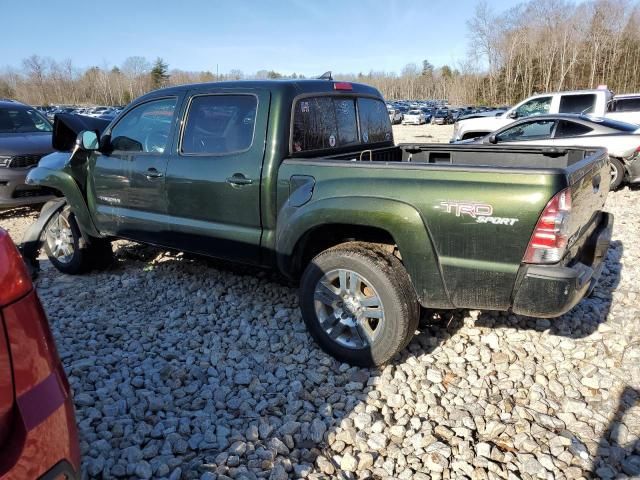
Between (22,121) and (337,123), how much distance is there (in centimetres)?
737

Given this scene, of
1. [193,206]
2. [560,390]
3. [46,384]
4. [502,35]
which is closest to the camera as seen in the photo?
[46,384]

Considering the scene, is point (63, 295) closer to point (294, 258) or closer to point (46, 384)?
point (294, 258)

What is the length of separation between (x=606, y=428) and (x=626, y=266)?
2941mm

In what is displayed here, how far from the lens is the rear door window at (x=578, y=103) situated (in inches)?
495

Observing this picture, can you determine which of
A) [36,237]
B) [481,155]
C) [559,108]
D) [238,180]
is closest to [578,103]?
[559,108]

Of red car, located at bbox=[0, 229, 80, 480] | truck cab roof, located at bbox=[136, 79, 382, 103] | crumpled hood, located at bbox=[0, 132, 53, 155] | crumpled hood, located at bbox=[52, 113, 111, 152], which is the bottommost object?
red car, located at bbox=[0, 229, 80, 480]

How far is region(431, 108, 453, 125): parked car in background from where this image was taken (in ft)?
130

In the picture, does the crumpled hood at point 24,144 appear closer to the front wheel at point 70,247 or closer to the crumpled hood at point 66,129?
the crumpled hood at point 66,129

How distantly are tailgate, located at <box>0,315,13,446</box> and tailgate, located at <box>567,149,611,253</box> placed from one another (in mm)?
→ 2557

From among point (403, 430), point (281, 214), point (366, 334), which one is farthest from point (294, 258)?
point (403, 430)

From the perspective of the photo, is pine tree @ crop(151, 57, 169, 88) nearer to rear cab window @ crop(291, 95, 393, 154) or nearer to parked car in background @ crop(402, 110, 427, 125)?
parked car in background @ crop(402, 110, 427, 125)

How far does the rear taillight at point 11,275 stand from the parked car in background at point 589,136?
346 inches

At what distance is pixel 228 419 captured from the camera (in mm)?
2848

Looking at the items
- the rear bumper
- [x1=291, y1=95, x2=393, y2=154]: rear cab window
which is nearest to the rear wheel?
[x1=291, y1=95, x2=393, y2=154]: rear cab window
